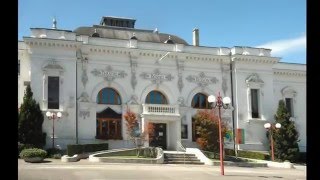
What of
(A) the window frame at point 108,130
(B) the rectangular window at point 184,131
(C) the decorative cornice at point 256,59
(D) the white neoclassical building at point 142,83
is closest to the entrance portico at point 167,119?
(D) the white neoclassical building at point 142,83

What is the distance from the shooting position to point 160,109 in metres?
42.2

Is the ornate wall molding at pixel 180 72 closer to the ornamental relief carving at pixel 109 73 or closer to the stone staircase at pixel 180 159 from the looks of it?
the ornamental relief carving at pixel 109 73

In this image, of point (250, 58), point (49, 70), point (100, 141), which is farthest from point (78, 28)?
point (250, 58)

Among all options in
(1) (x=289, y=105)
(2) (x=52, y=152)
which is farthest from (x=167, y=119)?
(1) (x=289, y=105)

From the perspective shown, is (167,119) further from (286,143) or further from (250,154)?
(286,143)

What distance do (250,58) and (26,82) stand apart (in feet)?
72.8

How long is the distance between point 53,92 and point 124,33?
1140cm

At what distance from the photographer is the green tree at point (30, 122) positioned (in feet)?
121

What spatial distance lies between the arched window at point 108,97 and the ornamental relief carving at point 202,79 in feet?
24.4
